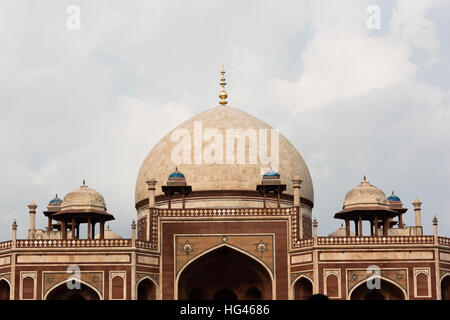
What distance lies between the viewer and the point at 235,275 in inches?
1364

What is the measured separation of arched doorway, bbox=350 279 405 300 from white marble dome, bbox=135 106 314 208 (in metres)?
6.79

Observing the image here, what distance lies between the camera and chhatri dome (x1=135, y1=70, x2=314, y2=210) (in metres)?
36.8

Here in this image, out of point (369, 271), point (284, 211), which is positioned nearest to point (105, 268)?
point (284, 211)

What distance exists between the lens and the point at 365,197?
3391 centimetres

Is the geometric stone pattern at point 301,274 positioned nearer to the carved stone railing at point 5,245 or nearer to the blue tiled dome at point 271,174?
the blue tiled dome at point 271,174

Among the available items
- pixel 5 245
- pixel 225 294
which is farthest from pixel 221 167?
pixel 5 245

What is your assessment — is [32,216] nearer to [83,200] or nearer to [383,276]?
[83,200]

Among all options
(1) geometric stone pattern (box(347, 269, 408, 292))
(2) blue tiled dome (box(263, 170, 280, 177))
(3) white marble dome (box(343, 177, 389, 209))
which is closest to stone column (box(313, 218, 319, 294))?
(1) geometric stone pattern (box(347, 269, 408, 292))

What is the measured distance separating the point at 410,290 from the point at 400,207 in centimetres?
724

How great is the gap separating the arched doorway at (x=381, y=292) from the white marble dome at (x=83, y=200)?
10.5 metres

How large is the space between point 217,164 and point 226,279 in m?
5.14

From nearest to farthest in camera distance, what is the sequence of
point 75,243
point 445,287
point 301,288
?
point 75,243 < point 301,288 < point 445,287

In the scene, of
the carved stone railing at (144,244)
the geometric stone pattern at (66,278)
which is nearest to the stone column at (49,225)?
the geometric stone pattern at (66,278)

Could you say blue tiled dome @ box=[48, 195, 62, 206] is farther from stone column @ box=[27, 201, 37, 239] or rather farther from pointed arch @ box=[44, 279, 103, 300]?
pointed arch @ box=[44, 279, 103, 300]
